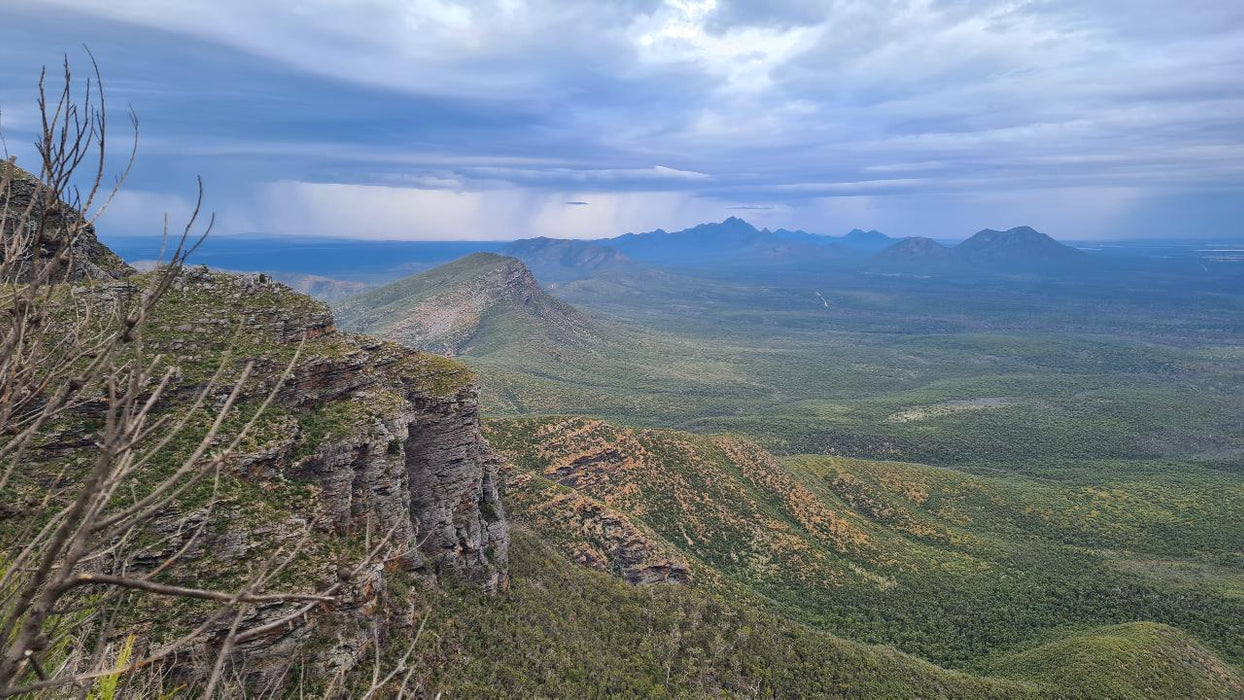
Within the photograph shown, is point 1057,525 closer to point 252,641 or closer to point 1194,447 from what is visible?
point 1194,447

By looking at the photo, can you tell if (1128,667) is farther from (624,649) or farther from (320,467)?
A: (320,467)

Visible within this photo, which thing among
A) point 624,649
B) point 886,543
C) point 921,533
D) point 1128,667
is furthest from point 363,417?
point 921,533

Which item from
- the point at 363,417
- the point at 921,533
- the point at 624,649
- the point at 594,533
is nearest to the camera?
the point at 363,417

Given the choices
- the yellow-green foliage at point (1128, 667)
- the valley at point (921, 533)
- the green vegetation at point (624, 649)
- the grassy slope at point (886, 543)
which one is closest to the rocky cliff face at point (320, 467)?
the green vegetation at point (624, 649)

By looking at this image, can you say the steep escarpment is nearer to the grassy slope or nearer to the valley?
the valley

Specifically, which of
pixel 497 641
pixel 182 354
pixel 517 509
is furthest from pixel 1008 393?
pixel 182 354

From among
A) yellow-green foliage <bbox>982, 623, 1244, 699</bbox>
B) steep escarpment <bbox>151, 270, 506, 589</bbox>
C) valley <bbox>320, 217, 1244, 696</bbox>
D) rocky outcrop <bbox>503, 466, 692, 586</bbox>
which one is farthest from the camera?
valley <bbox>320, 217, 1244, 696</bbox>

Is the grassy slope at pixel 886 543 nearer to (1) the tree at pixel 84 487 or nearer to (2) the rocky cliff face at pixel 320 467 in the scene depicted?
(2) the rocky cliff face at pixel 320 467

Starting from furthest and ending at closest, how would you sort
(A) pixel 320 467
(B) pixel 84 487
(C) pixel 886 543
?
(C) pixel 886 543 < (A) pixel 320 467 < (B) pixel 84 487

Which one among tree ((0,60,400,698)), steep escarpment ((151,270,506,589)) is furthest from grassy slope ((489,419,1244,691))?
tree ((0,60,400,698))
